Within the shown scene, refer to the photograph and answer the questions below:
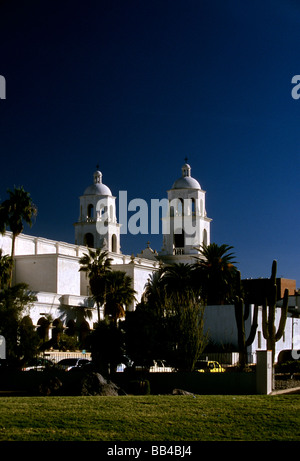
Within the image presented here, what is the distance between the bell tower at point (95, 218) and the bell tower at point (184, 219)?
754 cm

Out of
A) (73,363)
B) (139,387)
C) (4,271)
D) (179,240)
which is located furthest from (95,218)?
(139,387)

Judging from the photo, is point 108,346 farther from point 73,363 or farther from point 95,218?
point 95,218

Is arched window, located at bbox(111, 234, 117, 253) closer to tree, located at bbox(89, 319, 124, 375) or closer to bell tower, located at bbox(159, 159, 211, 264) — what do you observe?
bell tower, located at bbox(159, 159, 211, 264)

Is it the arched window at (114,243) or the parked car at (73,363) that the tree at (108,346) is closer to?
the parked car at (73,363)

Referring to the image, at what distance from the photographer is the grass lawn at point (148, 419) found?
1628 centimetres

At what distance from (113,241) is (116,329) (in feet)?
201

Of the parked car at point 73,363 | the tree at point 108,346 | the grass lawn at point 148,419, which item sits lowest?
the grass lawn at point 148,419

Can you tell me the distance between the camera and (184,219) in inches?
3637

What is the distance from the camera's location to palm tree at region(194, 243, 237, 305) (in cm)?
6166

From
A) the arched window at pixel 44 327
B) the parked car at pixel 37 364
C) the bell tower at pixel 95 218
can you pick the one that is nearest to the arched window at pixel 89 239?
the bell tower at pixel 95 218

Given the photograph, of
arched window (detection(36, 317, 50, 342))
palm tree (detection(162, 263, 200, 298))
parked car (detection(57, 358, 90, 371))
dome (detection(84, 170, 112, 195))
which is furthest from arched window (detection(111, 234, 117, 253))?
parked car (detection(57, 358, 90, 371))

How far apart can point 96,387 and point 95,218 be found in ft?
227

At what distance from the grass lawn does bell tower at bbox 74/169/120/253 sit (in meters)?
70.4
